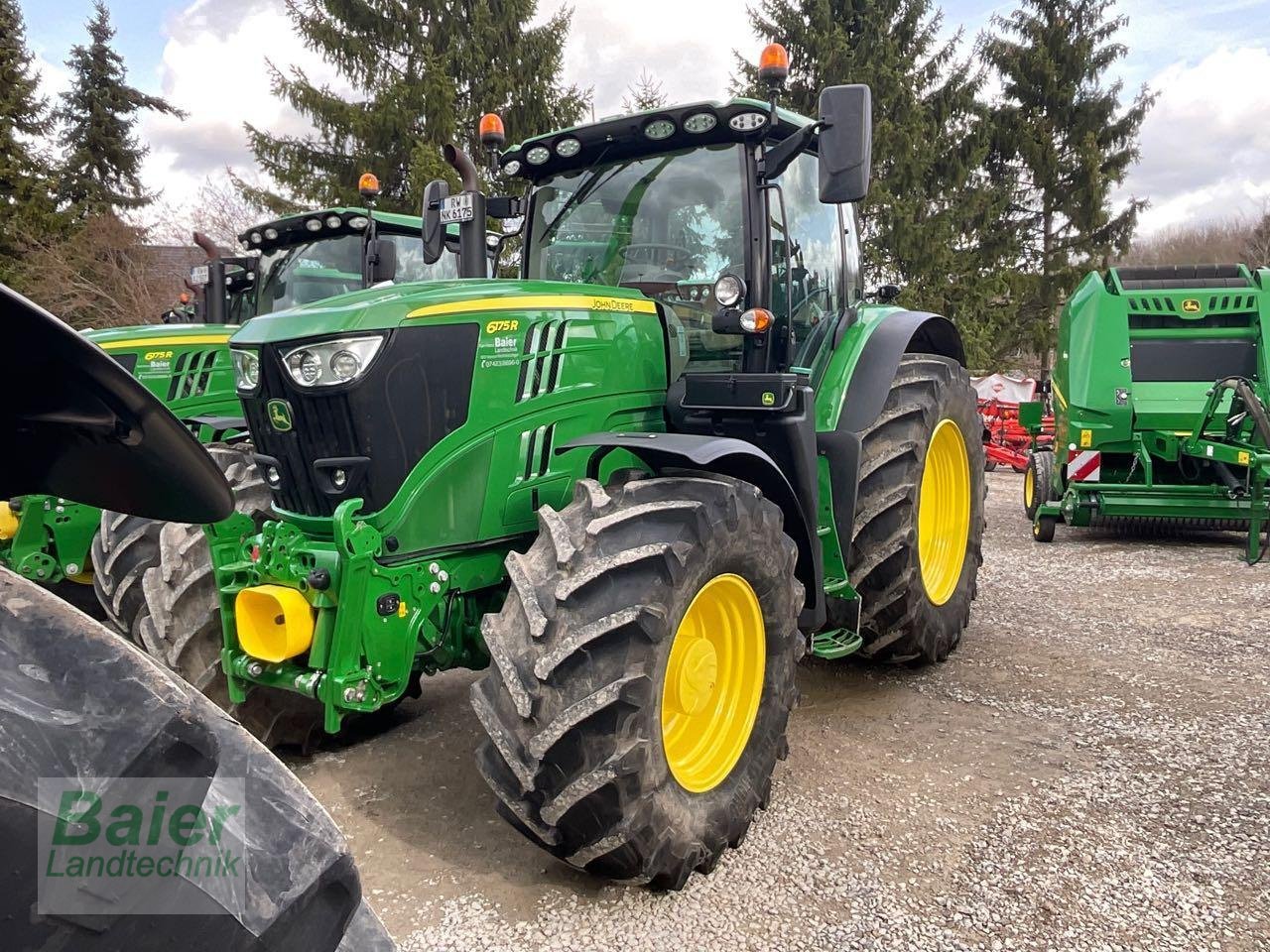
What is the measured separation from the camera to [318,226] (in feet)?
21.9

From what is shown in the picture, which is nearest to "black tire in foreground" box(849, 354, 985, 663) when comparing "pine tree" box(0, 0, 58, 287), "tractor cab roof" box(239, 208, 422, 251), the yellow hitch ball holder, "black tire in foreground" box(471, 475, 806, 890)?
"black tire in foreground" box(471, 475, 806, 890)

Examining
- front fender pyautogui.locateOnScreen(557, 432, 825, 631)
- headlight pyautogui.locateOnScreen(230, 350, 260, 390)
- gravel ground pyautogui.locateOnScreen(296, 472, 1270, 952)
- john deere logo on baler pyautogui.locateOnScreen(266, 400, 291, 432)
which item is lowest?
gravel ground pyautogui.locateOnScreen(296, 472, 1270, 952)

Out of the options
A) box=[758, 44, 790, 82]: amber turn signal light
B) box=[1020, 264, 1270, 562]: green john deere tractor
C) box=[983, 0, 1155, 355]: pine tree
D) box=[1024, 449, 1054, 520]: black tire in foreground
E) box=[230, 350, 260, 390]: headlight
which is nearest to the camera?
box=[230, 350, 260, 390]: headlight

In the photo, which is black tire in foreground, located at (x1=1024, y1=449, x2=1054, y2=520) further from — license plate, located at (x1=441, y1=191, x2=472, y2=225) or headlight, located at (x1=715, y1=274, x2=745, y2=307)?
license plate, located at (x1=441, y1=191, x2=472, y2=225)

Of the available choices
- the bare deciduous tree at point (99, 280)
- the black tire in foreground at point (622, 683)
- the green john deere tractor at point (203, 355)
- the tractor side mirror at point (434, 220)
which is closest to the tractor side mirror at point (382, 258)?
the green john deere tractor at point (203, 355)

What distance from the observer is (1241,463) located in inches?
294

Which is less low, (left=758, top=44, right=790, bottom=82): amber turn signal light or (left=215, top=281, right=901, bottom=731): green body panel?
(left=758, top=44, right=790, bottom=82): amber turn signal light

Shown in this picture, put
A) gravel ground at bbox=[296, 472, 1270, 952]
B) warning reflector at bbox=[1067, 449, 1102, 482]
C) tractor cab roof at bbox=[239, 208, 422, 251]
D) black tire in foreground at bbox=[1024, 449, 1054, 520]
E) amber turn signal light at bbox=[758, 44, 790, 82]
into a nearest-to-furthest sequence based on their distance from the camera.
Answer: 1. gravel ground at bbox=[296, 472, 1270, 952]
2. amber turn signal light at bbox=[758, 44, 790, 82]
3. tractor cab roof at bbox=[239, 208, 422, 251]
4. warning reflector at bbox=[1067, 449, 1102, 482]
5. black tire in foreground at bbox=[1024, 449, 1054, 520]

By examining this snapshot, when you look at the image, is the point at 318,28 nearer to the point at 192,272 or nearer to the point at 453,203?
the point at 192,272

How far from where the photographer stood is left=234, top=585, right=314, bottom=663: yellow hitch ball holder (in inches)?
107

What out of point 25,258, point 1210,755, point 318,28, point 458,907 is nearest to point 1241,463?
point 1210,755

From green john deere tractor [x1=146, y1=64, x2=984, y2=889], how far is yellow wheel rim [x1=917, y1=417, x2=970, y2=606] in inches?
23.8

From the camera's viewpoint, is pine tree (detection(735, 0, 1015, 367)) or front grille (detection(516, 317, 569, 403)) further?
pine tree (detection(735, 0, 1015, 367))

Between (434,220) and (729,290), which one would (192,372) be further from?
(729,290)
